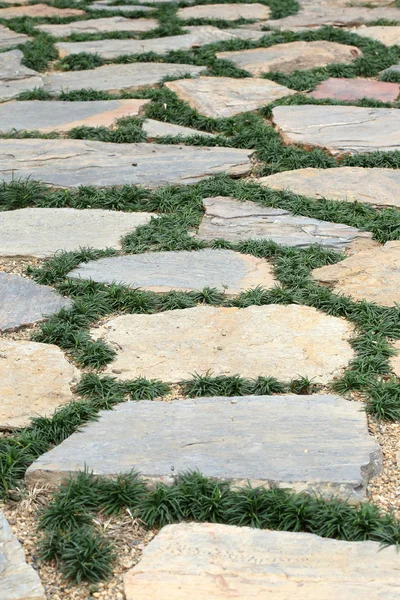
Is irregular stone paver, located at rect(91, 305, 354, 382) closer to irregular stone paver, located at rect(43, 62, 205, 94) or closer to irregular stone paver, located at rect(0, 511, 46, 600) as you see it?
irregular stone paver, located at rect(0, 511, 46, 600)

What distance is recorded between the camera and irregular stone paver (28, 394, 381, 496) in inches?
102

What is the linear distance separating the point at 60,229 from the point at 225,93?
2059 mm

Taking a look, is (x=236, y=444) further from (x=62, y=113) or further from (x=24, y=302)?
(x=62, y=113)

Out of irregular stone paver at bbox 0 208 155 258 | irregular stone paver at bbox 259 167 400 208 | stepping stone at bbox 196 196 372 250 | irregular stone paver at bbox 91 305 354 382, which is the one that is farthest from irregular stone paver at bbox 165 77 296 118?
irregular stone paver at bbox 91 305 354 382

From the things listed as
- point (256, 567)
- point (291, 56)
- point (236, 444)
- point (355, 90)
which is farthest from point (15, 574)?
point (291, 56)

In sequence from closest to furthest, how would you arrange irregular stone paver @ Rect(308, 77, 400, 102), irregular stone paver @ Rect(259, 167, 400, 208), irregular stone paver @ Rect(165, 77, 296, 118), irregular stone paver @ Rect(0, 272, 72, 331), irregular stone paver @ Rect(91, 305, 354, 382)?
irregular stone paver @ Rect(91, 305, 354, 382) < irregular stone paver @ Rect(0, 272, 72, 331) < irregular stone paver @ Rect(259, 167, 400, 208) < irregular stone paver @ Rect(165, 77, 296, 118) < irregular stone paver @ Rect(308, 77, 400, 102)

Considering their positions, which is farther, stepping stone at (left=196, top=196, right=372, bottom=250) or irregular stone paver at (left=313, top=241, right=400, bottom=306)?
stepping stone at (left=196, top=196, right=372, bottom=250)

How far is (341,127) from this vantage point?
17.1ft

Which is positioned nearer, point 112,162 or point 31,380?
point 31,380

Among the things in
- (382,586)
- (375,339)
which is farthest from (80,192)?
(382,586)

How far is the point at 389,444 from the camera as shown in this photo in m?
2.80

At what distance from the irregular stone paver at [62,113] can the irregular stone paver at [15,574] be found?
3.30 metres

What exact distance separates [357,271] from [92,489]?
1.67 m

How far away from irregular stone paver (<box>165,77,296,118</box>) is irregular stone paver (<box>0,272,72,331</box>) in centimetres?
218
